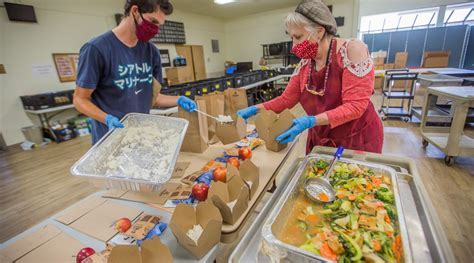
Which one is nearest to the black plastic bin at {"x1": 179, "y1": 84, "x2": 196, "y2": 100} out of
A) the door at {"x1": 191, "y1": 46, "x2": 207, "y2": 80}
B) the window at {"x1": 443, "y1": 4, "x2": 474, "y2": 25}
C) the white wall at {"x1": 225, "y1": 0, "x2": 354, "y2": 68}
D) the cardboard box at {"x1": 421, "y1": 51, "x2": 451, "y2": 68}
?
the door at {"x1": 191, "y1": 46, "x2": 207, "y2": 80}

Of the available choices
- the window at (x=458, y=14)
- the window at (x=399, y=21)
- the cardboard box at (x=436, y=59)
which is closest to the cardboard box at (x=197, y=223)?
the cardboard box at (x=436, y=59)

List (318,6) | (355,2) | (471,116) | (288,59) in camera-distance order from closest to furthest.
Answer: (318,6)
(471,116)
(355,2)
(288,59)

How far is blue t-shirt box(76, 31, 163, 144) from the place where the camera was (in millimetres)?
1125

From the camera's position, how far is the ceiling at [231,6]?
6.11 metres

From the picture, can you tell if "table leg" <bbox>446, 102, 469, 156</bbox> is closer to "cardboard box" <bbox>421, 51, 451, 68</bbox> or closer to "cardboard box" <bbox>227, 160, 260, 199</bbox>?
"cardboard box" <bbox>227, 160, 260, 199</bbox>

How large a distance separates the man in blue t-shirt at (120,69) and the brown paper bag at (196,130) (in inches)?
1.5

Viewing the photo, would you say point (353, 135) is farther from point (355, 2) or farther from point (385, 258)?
point (355, 2)

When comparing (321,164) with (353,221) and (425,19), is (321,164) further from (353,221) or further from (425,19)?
(425,19)

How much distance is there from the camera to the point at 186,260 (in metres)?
0.61

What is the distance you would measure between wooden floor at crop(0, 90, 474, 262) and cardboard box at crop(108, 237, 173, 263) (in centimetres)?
191

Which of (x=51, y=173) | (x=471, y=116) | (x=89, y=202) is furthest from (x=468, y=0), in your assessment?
(x=51, y=173)

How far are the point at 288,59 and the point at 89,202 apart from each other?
25.0 ft

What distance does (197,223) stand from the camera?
684 mm

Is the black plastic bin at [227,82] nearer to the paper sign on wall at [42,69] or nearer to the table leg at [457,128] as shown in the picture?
the table leg at [457,128]
